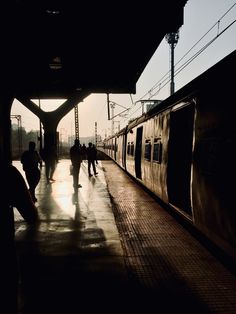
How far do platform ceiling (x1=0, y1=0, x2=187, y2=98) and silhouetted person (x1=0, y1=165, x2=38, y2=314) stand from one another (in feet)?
3.10

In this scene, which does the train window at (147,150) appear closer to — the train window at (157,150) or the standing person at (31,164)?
the train window at (157,150)

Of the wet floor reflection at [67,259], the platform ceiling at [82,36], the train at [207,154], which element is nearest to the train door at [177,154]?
the train at [207,154]

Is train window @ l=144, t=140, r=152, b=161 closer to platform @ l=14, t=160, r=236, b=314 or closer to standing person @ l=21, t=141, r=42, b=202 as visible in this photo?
platform @ l=14, t=160, r=236, b=314

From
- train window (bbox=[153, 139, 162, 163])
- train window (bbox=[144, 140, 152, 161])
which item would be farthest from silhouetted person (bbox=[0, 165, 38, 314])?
train window (bbox=[144, 140, 152, 161])

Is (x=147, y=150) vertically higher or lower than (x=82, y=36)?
lower

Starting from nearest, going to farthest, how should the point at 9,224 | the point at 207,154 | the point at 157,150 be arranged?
the point at 9,224 → the point at 207,154 → the point at 157,150

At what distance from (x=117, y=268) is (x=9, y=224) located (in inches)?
86.9

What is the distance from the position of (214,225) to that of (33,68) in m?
11.5

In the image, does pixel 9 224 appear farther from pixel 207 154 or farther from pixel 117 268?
pixel 207 154

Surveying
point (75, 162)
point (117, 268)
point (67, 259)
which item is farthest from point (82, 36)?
point (117, 268)

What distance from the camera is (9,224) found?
2.75m

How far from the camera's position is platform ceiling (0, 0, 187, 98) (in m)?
6.33

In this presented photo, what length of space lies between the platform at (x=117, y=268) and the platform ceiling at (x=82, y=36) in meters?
2.55

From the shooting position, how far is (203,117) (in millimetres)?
4930
